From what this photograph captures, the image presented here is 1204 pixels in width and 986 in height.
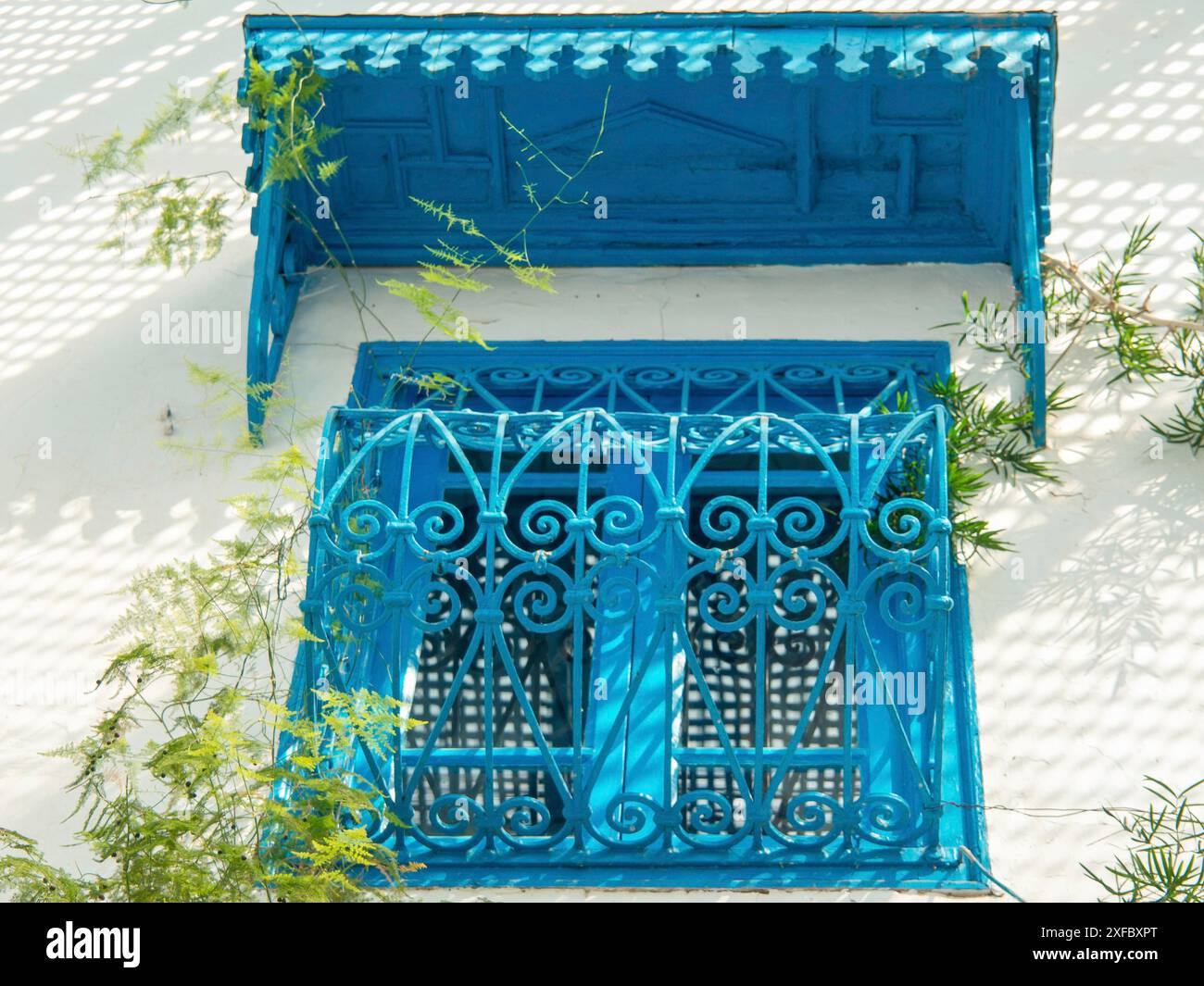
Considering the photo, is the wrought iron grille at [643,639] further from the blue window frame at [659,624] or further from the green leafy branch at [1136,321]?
the green leafy branch at [1136,321]

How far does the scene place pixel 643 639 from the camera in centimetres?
553

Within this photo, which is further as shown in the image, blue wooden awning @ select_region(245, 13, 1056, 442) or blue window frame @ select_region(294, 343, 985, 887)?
blue wooden awning @ select_region(245, 13, 1056, 442)

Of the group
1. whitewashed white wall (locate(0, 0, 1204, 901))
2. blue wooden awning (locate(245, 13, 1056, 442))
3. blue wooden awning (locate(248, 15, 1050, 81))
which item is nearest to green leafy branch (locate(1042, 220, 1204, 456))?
whitewashed white wall (locate(0, 0, 1204, 901))

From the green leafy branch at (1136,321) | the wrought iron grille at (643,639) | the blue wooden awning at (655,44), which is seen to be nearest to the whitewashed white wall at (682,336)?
the green leafy branch at (1136,321)

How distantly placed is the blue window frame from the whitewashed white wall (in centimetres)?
15

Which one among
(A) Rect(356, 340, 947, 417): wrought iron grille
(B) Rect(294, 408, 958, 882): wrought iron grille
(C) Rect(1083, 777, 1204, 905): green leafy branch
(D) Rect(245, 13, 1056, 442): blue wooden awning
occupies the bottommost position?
(C) Rect(1083, 777, 1204, 905): green leafy branch

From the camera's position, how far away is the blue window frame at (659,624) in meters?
5.00

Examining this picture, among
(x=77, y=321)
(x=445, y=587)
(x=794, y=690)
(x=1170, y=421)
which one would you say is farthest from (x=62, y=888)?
(x=1170, y=421)

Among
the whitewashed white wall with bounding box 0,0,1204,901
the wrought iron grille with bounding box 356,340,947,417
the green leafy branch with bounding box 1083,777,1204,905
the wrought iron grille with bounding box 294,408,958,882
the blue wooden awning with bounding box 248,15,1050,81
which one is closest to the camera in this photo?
the green leafy branch with bounding box 1083,777,1204,905

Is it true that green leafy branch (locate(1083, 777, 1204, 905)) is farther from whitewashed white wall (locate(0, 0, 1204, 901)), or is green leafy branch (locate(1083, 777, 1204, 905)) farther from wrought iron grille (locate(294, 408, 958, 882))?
wrought iron grille (locate(294, 408, 958, 882))

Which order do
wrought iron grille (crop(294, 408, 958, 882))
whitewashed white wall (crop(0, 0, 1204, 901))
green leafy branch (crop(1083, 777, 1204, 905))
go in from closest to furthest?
1. green leafy branch (crop(1083, 777, 1204, 905))
2. wrought iron grille (crop(294, 408, 958, 882))
3. whitewashed white wall (crop(0, 0, 1204, 901))

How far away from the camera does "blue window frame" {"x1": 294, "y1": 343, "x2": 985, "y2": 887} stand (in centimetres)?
500

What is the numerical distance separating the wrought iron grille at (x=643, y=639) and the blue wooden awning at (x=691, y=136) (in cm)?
71

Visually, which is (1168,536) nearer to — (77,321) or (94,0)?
(77,321)
